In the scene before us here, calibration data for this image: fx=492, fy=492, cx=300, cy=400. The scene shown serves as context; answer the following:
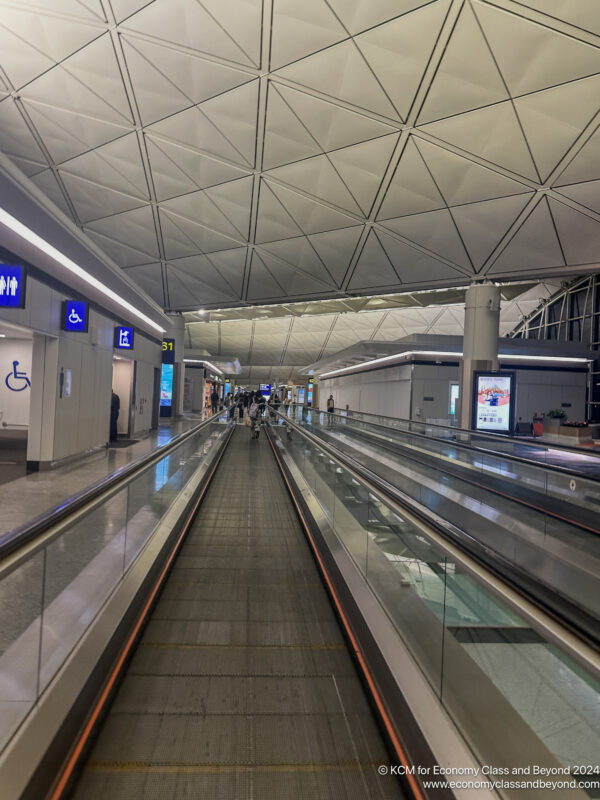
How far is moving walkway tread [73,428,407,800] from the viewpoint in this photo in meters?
2.74

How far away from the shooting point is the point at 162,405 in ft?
105

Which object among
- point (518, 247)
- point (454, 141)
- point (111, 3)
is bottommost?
point (518, 247)

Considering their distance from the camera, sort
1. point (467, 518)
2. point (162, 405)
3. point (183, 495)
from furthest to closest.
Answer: point (162, 405) < point (467, 518) < point (183, 495)

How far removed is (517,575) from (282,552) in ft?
14.2

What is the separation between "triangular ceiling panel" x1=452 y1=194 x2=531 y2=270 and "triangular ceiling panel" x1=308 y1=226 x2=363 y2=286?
4.01m

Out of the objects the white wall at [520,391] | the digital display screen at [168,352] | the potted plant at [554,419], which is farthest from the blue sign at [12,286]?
the potted plant at [554,419]

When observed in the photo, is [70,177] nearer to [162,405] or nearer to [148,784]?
[162,405]

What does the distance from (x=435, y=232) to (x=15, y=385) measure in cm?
1591

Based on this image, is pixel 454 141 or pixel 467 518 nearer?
pixel 467 518

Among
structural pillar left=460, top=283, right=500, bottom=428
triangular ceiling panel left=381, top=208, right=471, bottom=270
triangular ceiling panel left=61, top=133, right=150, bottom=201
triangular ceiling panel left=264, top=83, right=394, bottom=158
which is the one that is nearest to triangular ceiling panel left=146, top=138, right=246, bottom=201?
triangular ceiling panel left=61, top=133, right=150, bottom=201

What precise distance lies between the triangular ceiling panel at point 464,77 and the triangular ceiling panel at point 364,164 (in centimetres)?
169

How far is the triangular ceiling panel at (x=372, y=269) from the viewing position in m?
20.4

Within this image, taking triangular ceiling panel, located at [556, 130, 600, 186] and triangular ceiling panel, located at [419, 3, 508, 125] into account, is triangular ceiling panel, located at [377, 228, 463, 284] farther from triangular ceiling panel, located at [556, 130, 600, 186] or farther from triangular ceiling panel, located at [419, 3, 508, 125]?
triangular ceiling panel, located at [419, 3, 508, 125]

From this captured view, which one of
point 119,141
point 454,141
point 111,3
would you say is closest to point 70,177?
point 119,141
